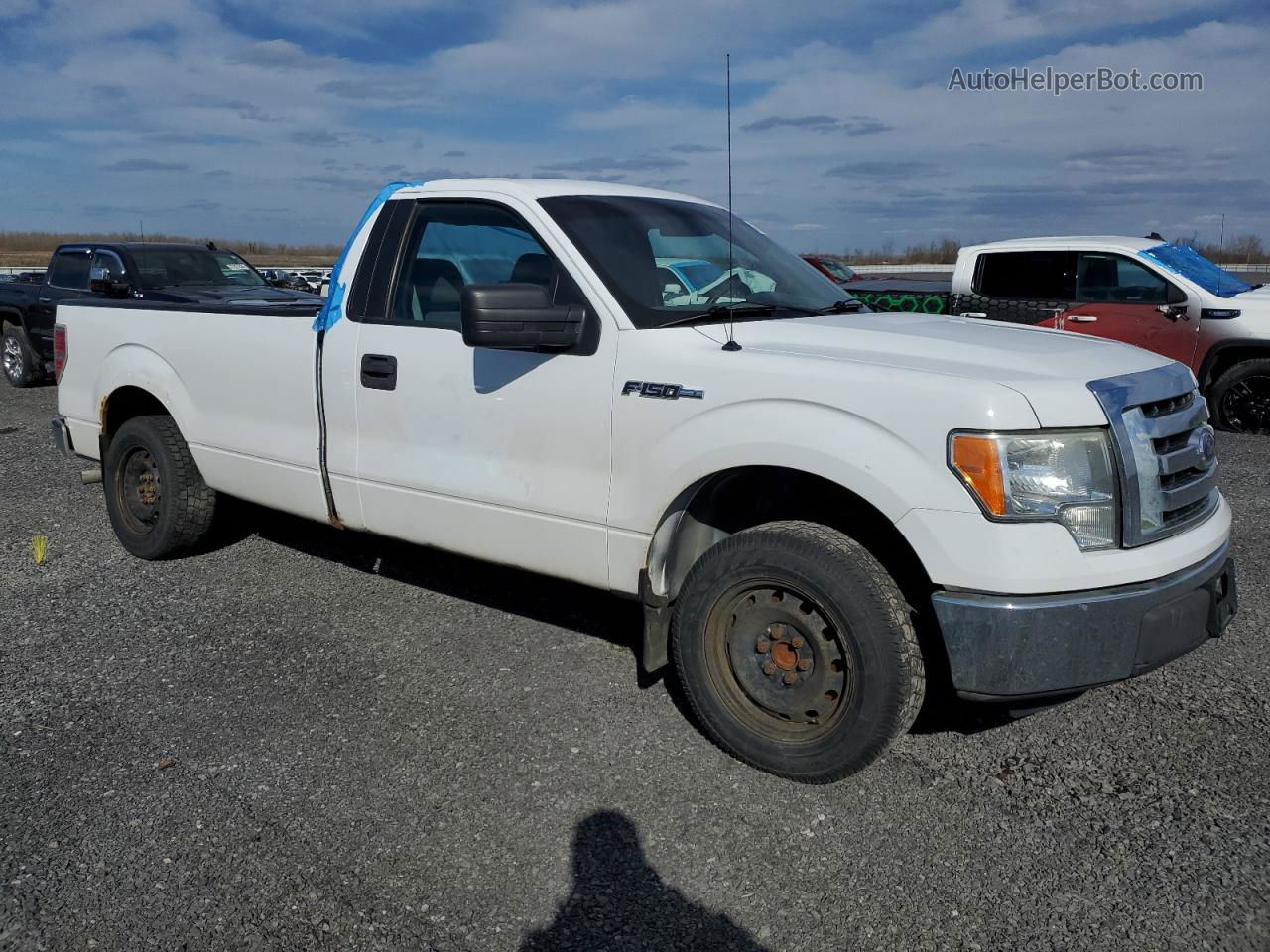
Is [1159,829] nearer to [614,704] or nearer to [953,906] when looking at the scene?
[953,906]

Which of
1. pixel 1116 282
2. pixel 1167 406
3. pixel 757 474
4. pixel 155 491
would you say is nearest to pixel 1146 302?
pixel 1116 282

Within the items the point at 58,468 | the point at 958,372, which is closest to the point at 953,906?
the point at 958,372

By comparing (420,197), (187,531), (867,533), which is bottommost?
(187,531)

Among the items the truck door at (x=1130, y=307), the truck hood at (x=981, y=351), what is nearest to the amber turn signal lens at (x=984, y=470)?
the truck hood at (x=981, y=351)

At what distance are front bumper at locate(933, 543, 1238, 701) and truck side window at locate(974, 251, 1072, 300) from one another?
24.6 ft

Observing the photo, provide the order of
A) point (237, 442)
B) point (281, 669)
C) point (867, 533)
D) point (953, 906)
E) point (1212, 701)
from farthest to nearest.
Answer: point (237, 442), point (281, 669), point (1212, 701), point (867, 533), point (953, 906)

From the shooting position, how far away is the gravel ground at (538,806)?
2.81m

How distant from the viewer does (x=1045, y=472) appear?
2.99m

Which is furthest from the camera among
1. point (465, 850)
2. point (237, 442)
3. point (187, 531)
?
point (187, 531)

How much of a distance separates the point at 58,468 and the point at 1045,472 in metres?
8.08

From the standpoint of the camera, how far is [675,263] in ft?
13.7

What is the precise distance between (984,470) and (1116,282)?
7.80 meters

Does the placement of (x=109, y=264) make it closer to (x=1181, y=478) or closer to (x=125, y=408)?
(x=125, y=408)

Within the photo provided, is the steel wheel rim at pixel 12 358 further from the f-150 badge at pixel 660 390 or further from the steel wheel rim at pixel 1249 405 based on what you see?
→ the steel wheel rim at pixel 1249 405
